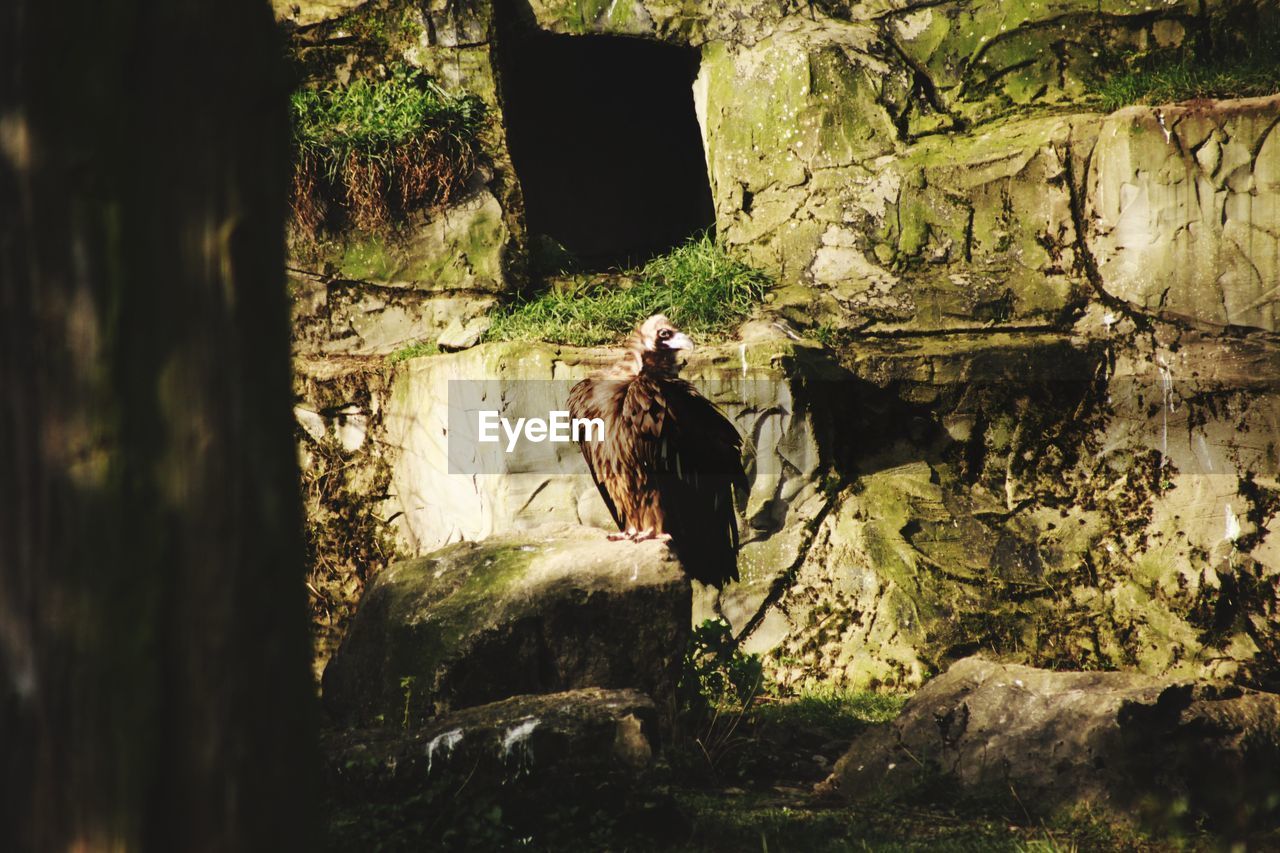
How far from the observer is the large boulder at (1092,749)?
12.3ft

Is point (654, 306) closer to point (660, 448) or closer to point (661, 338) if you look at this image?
point (661, 338)

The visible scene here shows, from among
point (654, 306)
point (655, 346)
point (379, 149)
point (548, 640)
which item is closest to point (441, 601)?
point (548, 640)

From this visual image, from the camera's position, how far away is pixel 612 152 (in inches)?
435

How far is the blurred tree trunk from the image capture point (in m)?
1.63

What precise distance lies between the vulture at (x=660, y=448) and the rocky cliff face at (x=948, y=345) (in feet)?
3.75

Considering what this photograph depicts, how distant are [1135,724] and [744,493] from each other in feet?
9.73

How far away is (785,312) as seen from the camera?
7.61 meters

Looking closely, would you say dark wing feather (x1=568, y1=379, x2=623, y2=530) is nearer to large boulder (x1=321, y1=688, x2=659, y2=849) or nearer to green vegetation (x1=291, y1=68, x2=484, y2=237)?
large boulder (x1=321, y1=688, x2=659, y2=849)

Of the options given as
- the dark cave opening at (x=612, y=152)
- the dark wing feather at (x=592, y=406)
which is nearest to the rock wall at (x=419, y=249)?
the dark cave opening at (x=612, y=152)

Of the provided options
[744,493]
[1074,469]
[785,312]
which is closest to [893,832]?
[744,493]

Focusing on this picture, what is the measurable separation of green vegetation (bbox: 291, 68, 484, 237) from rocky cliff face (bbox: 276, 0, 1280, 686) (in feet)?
0.55

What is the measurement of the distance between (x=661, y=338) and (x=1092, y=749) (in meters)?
2.59

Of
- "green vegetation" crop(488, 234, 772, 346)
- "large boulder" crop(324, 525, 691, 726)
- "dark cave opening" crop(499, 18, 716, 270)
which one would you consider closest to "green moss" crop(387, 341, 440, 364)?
"green vegetation" crop(488, 234, 772, 346)

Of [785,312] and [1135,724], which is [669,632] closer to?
[1135,724]
